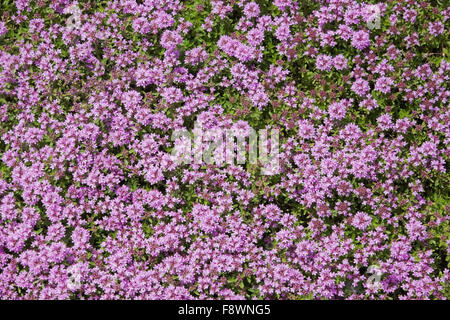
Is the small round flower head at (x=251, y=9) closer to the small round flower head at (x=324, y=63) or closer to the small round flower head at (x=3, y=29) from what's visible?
the small round flower head at (x=324, y=63)

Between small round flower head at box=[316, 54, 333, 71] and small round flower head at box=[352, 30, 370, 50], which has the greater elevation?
small round flower head at box=[352, 30, 370, 50]

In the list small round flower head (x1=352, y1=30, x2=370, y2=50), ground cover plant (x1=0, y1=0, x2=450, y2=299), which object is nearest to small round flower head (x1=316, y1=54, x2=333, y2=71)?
ground cover plant (x1=0, y1=0, x2=450, y2=299)

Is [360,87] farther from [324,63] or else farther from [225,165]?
[225,165]

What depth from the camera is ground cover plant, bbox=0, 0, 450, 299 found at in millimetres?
10086

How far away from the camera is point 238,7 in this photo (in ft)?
39.8

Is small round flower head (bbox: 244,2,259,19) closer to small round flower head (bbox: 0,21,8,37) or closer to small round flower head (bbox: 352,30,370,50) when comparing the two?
small round flower head (bbox: 352,30,370,50)

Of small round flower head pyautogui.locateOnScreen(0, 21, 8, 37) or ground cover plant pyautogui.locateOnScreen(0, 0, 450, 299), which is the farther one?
small round flower head pyautogui.locateOnScreen(0, 21, 8, 37)

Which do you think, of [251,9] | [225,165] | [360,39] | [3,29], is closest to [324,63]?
[360,39]

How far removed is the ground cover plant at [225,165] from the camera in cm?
1009

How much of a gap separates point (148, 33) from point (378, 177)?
238 inches

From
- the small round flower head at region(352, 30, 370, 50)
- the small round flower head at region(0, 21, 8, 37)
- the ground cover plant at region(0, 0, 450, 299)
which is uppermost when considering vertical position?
the small round flower head at region(0, 21, 8, 37)

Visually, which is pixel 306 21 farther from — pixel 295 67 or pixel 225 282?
pixel 225 282

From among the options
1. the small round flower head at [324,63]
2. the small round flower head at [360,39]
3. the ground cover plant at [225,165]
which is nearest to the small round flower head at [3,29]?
the ground cover plant at [225,165]

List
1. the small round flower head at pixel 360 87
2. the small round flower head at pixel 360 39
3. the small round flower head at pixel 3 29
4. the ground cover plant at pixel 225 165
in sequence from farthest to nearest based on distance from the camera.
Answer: the small round flower head at pixel 3 29
the small round flower head at pixel 360 39
the small round flower head at pixel 360 87
the ground cover plant at pixel 225 165
